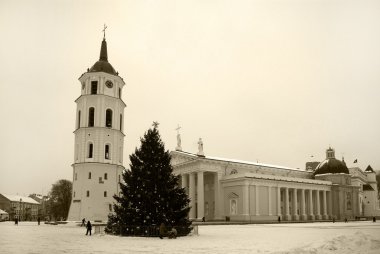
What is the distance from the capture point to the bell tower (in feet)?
180

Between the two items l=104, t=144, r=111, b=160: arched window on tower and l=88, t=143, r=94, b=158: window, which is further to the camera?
l=104, t=144, r=111, b=160: arched window on tower

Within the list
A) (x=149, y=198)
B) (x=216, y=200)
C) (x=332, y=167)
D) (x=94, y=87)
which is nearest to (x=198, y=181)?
(x=216, y=200)

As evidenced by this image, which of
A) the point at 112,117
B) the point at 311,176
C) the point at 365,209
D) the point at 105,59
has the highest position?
the point at 105,59

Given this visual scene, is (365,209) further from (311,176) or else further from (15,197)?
(15,197)

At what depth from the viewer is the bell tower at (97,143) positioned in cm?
5500

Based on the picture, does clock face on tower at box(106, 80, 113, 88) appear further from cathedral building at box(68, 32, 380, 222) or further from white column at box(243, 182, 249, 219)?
white column at box(243, 182, 249, 219)

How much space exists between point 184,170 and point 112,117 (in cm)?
1649

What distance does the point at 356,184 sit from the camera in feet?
287

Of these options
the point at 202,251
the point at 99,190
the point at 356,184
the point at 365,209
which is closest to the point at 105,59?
the point at 99,190

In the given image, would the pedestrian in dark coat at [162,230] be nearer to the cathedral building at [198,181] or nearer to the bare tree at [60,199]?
the cathedral building at [198,181]

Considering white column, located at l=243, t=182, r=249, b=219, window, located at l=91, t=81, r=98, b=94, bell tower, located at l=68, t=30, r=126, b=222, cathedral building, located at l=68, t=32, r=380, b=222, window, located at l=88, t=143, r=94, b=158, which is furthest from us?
white column, located at l=243, t=182, r=249, b=219

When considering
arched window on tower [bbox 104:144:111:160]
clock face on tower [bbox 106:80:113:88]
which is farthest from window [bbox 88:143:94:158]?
clock face on tower [bbox 106:80:113:88]

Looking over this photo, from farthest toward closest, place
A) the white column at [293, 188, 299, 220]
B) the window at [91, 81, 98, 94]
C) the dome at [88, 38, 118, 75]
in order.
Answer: the white column at [293, 188, 299, 220]
the dome at [88, 38, 118, 75]
the window at [91, 81, 98, 94]

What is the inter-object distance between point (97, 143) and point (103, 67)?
38.6 ft
